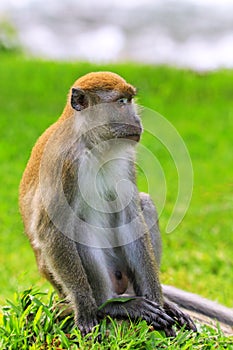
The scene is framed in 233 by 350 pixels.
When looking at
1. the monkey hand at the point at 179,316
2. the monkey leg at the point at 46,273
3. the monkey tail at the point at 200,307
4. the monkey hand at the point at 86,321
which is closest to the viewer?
the monkey hand at the point at 86,321

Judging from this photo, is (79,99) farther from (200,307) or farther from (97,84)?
(200,307)

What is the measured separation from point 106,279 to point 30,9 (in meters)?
25.7

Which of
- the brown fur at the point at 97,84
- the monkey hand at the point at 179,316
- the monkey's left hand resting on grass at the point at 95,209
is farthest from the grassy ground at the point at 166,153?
the monkey hand at the point at 179,316

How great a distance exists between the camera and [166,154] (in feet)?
39.9

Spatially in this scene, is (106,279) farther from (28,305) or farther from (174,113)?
(174,113)

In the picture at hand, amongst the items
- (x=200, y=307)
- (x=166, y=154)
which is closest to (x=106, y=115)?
(x=200, y=307)

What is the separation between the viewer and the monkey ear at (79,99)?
457 cm

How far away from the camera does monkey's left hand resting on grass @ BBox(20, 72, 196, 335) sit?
4.57 meters

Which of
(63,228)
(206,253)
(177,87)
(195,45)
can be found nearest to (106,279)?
(63,228)

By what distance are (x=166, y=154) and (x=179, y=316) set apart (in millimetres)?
7480

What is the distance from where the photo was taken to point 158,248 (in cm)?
516

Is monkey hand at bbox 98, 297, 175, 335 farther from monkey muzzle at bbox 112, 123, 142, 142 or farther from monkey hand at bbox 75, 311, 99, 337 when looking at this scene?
monkey muzzle at bbox 112, 123, 142, 142

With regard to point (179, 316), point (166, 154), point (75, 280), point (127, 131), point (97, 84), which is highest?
point (97, 84)

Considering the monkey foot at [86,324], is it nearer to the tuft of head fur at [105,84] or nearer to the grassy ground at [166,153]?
the grassy ground at [166,153]
